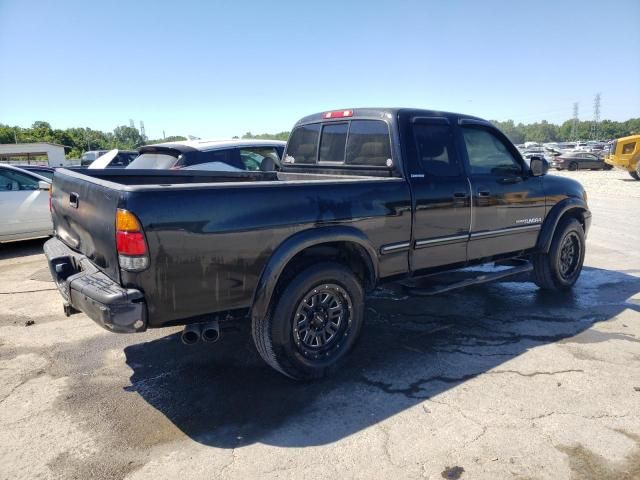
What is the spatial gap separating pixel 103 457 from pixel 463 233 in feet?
11.1

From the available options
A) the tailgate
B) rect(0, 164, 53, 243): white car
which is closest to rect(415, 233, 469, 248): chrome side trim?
the tailgate

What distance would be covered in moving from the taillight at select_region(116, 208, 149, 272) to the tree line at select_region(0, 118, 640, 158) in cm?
4649

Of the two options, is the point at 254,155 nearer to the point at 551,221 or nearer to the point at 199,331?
the point at 551,221

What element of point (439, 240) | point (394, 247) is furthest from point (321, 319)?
point (439, 240)

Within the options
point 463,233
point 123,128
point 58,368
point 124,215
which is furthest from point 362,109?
point 123,128

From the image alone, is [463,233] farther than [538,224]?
No

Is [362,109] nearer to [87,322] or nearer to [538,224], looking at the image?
[538,224]

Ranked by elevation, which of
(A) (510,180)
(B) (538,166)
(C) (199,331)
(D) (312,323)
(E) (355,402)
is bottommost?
(E) (355,402)

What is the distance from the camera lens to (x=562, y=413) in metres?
3.14

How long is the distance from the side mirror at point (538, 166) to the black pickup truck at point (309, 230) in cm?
1

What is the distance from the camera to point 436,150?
444 centimetres

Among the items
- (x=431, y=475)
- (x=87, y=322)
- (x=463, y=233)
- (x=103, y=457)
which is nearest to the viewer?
(x=431, y=475)

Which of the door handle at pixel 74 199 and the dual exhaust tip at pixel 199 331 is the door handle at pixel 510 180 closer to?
the dual exhaust tip at pixel 199 331

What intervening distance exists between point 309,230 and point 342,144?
5.42 ft
